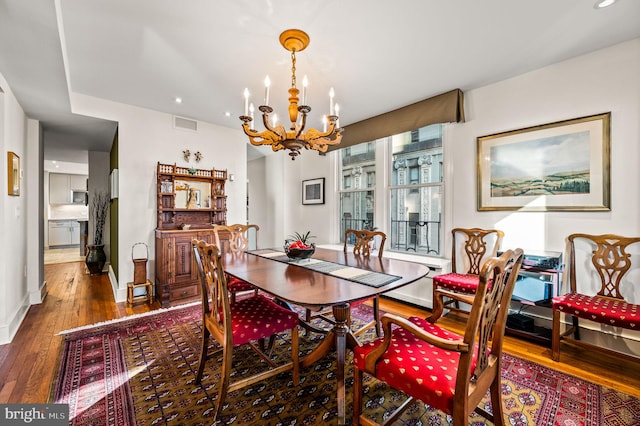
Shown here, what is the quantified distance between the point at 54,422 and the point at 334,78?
3339 millimetres

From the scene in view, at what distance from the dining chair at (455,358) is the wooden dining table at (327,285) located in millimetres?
195

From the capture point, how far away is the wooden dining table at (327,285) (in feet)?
4.84

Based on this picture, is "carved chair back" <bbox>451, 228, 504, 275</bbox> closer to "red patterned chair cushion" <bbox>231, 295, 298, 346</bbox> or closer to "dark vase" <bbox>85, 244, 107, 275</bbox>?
"red patterned chair cushion" <bbox>231, 295, 298, 346</bbox>

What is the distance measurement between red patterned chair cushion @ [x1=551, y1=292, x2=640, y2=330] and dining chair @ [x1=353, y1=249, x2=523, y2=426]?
4.09ft

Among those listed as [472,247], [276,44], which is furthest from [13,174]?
[472,247]

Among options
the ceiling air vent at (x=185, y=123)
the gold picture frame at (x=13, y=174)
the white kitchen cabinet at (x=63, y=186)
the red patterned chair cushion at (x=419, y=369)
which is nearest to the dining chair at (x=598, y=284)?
the red patterned chair cushion at (x=419, y=369)

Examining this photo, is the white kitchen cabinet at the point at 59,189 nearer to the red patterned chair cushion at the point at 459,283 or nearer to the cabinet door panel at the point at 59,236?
the cabinet door panel at the point at 59,236

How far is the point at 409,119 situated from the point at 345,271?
7.95ft

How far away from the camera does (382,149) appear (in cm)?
416

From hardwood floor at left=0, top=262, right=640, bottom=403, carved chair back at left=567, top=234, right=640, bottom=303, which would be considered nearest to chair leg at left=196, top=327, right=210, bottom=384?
hardwood floor at left=0, top=262, right=640, bottom=403

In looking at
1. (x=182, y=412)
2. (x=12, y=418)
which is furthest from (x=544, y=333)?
(x=12, y=418)

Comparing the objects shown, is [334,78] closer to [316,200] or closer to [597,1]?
[597,1]

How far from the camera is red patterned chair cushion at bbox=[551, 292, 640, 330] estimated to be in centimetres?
192

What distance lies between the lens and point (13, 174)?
108 inches
